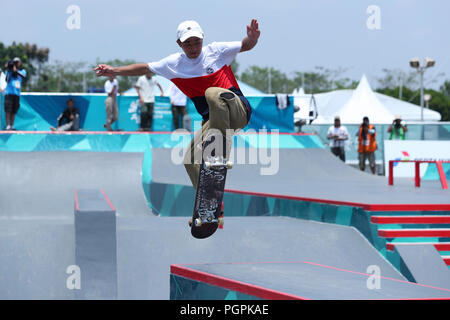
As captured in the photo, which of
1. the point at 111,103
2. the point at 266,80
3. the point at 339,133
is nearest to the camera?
the point at 111,103

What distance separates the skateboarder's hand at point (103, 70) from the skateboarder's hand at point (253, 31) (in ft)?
4.52

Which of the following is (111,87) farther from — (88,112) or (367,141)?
(367,141)

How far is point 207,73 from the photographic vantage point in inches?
245

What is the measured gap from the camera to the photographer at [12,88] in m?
16.8

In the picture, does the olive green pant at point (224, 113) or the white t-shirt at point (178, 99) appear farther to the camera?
the white t-shirt at point (178, 99)

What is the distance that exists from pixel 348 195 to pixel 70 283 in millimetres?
5062

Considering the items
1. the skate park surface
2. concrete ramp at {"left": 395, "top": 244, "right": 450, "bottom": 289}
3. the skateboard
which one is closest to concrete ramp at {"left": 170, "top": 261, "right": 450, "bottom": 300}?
the skate park surface

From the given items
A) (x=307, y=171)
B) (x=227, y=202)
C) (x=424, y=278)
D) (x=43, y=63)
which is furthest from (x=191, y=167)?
(x=43, y=63)

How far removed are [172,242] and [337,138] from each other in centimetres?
1123

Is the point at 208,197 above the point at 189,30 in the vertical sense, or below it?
below

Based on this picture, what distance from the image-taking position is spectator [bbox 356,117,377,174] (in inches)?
747

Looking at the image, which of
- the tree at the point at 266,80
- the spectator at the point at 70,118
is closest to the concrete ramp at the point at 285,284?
the spectator at the point at 70,118

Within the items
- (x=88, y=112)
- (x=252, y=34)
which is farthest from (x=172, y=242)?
(x=88, y=112)

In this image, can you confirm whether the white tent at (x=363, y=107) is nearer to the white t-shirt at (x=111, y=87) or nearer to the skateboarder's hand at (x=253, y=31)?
the white t-shirt at (x=111, y=87)
